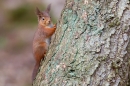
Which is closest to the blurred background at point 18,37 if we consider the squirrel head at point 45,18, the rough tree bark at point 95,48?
the squirrel head at point 45,18

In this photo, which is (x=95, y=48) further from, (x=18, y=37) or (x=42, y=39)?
(x=18, y=37)

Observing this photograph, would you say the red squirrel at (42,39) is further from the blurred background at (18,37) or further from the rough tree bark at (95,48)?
the blurred background at (18,37)

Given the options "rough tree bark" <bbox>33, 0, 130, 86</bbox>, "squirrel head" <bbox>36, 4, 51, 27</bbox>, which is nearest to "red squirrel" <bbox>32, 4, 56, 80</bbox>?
"squirrel head" <bbox>36, 4, 51, 27</bbox>

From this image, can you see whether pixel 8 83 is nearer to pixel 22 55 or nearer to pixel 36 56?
pixel 22 55

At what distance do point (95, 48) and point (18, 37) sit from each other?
4.52 metres

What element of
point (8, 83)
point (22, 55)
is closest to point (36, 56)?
point (8, 83)

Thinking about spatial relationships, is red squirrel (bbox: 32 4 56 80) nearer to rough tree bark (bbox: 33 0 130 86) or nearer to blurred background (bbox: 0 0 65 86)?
rough tree bark (bbox: 33 0 130 86)

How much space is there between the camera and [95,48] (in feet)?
8.88

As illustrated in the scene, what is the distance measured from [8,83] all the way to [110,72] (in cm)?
345

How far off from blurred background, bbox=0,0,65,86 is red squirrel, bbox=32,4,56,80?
231cm

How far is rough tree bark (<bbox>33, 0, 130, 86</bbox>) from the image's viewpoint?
2.68 metres

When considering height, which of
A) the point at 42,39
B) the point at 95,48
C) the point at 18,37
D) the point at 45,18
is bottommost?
the point at 95,48

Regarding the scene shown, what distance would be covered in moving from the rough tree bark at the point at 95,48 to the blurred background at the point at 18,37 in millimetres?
2949

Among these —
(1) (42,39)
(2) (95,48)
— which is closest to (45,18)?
(1) (42,39)
